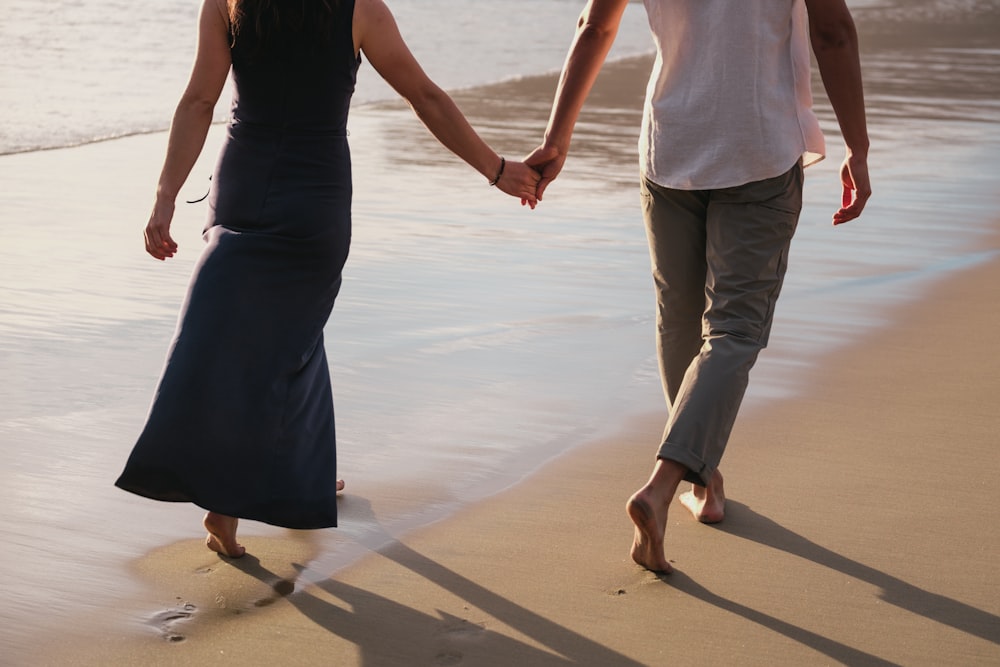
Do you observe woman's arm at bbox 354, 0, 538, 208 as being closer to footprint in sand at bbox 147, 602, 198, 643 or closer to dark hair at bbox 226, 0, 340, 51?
dark hair at bbox 226, 0, 340, 51

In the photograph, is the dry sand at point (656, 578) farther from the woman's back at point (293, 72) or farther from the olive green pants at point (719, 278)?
the woman's back at point (293, 72)

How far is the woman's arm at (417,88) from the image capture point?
320 centimetres

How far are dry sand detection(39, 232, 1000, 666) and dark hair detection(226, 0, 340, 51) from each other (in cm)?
123

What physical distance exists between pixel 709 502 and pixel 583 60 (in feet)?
3.99

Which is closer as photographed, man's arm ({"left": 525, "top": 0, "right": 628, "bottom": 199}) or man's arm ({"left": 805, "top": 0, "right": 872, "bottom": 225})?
man's arm ({"left": 805, "top": 0, "right": 872, "bottom": 225})

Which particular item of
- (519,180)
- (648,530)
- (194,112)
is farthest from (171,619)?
(519,180)

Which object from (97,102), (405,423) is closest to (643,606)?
(405,423)

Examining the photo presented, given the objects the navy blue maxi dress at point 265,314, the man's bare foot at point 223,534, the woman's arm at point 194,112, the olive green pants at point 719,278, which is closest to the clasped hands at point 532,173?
the olive green pants at point 719,278

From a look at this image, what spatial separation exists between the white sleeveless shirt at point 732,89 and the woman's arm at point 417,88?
53 cm

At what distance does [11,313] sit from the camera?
535 centimetres

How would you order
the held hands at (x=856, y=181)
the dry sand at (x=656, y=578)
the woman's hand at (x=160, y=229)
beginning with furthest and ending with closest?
the held hands at (x=856, y=181), the woman's hand at (x=160, y=229), the dry sand at (x=656, y=578)

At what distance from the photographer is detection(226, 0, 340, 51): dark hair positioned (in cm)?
311

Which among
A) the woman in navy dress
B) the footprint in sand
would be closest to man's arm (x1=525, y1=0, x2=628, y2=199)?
the woman in navy dress

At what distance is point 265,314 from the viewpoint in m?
3.16
